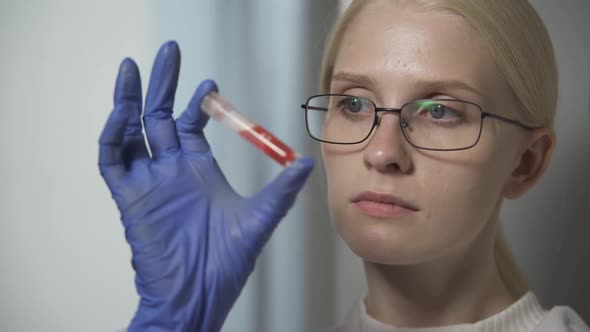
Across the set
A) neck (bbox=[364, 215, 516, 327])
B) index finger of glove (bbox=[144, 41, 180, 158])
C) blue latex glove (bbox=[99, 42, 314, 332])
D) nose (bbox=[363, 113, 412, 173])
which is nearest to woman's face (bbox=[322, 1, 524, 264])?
nose (bbox=[363, 113, 412, 173])

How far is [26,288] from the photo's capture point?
1.58m

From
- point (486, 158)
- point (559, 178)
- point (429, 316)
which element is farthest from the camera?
point (559, 178)

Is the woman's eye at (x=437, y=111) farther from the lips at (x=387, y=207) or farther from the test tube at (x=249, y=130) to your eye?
the test tube at (x=249, y=130)

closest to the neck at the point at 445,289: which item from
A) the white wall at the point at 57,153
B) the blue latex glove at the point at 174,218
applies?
the blue latex glove at the point at 174,218

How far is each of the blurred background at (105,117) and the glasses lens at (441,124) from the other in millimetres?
542

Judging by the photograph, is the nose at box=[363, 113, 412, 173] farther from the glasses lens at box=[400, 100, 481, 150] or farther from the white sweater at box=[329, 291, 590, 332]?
the white sweater at box=[329, 291, 590, 332]

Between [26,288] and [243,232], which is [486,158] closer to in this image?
[243,232]

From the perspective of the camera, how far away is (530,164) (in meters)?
1.29

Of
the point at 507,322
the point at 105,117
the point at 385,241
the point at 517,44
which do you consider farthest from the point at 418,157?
the point at 105,117

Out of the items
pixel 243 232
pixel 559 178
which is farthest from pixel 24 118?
pixel 559 178

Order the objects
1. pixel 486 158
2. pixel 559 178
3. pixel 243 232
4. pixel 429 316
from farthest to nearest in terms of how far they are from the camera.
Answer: pixel 559 178
pixel 429 316
pixel 486 158
pixel 243 232

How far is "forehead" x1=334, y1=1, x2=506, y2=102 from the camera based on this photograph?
3.69ft

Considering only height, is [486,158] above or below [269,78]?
below

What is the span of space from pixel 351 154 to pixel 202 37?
591mm
